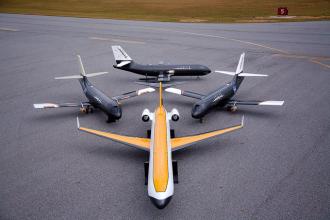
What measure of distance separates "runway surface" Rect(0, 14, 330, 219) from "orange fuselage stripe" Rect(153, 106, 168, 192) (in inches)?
73.4

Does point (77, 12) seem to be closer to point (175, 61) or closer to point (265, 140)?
point (175, 61)

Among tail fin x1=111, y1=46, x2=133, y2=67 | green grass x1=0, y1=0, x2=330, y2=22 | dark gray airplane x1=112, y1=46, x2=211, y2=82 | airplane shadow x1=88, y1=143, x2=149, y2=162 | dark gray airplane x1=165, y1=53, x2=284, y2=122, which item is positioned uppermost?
green grass x1=0, y1=0, x2=330, y2=22

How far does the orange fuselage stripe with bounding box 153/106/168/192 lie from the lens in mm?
14688

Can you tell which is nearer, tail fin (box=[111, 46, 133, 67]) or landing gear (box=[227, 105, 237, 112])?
landing gear (box=[227, 105, 237, 112])

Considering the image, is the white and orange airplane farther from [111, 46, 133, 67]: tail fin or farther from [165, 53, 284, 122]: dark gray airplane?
[111, 46, 133, 67]: tail fin

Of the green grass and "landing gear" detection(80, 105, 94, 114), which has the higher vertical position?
the green grass

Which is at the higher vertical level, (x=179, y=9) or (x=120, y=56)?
(x=179, y=9)

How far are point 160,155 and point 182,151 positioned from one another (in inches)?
193

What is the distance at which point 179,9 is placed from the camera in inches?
4387

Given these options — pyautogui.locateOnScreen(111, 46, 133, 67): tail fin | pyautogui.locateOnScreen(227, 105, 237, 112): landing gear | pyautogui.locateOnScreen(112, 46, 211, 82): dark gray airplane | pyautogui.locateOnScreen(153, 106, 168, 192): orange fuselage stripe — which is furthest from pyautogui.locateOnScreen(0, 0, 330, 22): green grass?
pyautogui.locateOnScreen(153, 106, 168, 192): orange fuselage stripe

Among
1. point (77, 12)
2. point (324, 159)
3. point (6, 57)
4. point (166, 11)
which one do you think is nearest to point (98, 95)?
point (324, 159)

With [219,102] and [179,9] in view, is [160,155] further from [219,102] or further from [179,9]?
[179,9]

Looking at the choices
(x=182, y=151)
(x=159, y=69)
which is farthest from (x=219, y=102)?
(x=159, y=69)

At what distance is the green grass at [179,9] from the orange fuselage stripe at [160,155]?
242ft
